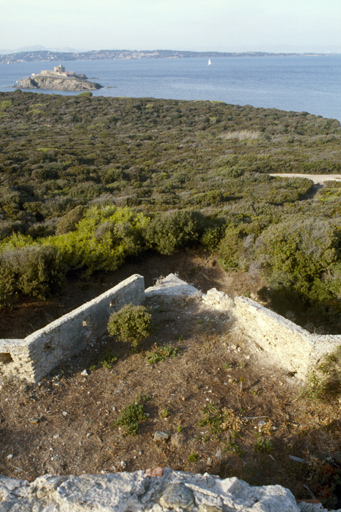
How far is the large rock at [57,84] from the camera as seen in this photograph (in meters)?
90.1

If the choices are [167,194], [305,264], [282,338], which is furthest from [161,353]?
[167,194]

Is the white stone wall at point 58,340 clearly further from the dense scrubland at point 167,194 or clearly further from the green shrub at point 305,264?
the green shrub at point 305,264

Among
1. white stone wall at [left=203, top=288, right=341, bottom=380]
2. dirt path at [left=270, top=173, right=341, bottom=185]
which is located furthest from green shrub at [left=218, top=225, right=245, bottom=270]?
dirt path at [left=270, top=173, right=341, bottom=185]

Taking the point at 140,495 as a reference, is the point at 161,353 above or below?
below

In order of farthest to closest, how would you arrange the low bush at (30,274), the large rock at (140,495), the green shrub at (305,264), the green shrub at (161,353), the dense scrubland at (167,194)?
the dense scrubland at (167,194)
the green shrub at (305,264)
the low bush at (30,274)
the green shrub at (161,353)
the large rock at (140,495)

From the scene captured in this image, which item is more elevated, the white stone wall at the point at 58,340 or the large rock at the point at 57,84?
the large rock at the point at 57,84

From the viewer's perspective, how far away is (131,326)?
7.32 meters

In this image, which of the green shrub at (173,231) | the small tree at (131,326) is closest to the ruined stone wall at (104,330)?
the small tree at (131,326)

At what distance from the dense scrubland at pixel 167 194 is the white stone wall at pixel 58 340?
82.1 inches

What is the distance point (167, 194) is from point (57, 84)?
285 ft

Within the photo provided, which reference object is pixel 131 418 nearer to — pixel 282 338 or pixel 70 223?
pixel 282 338

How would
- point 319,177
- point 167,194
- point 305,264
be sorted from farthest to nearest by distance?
point 319,177 → point 167,194 → point 305,264

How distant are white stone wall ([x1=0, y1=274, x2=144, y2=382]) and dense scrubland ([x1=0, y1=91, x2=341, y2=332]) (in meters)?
2.08

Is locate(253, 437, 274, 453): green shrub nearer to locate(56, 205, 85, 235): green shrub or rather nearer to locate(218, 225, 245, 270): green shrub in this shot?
locate(218, 225, 245, 270): green shrub
